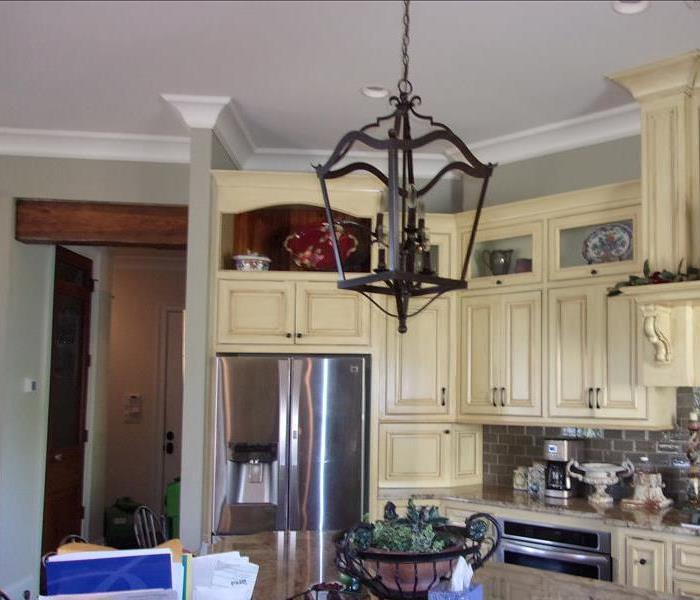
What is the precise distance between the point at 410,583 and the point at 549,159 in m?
3.06

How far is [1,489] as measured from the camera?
449 cm

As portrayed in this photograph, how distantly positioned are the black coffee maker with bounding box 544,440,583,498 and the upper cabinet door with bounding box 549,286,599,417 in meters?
0.20

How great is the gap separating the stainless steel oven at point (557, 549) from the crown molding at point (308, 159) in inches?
85.2

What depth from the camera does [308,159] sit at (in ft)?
15.3

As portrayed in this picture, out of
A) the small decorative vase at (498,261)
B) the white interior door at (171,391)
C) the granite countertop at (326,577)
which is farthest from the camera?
the white interior door at (171,391)

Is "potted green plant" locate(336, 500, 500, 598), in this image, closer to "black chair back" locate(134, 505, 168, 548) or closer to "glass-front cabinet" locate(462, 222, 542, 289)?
"black chair back" locate(134, 505, 168, 548)

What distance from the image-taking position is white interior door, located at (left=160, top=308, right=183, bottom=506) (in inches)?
288

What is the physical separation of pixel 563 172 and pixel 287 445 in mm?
2121

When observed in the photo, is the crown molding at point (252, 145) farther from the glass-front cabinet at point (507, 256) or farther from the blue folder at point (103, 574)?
the blue folder at point (103, 574)

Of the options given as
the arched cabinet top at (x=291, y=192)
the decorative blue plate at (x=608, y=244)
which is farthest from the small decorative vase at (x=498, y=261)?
the arched cabinet top at (x=291, y=192)

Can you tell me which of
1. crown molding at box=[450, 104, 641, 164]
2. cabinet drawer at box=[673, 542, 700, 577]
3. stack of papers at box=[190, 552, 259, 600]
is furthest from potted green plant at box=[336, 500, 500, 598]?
crown molding at box=[450, 104, 641, 164]

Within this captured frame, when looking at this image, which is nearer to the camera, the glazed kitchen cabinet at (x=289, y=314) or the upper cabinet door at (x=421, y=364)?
the glazed kitchen cabinet at (x=289, y=314)

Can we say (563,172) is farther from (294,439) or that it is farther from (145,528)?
(145,528)

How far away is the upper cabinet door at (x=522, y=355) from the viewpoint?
3973 millimetres
